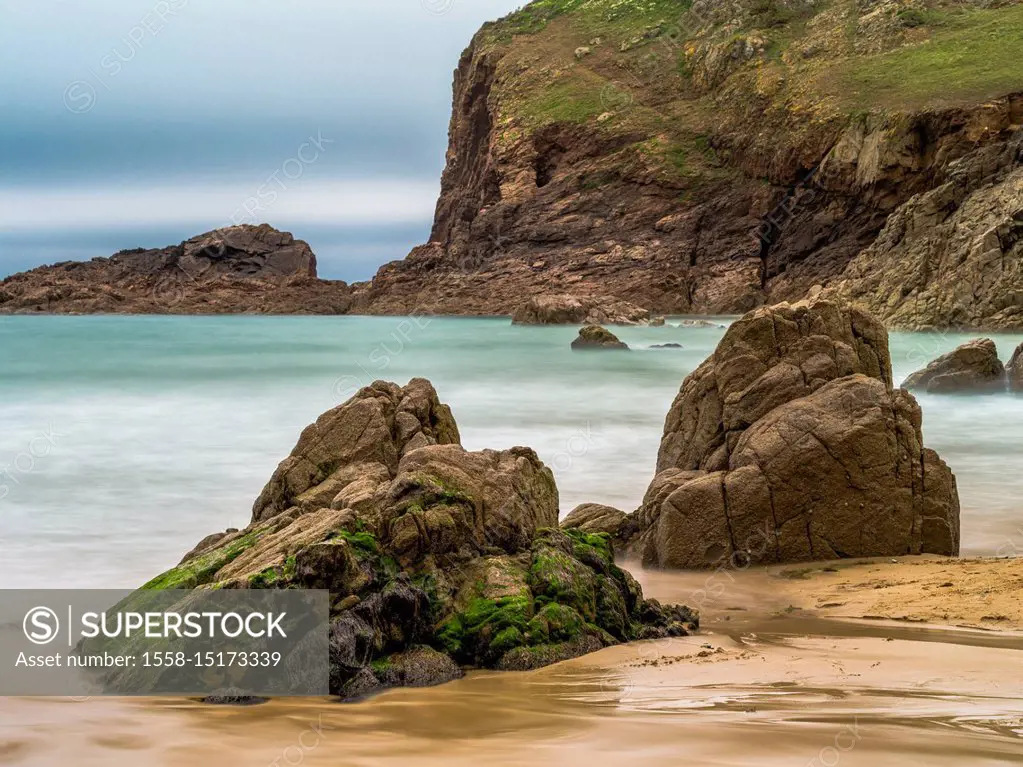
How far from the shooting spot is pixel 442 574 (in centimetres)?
659

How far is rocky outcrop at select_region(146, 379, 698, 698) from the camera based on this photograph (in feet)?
19.5

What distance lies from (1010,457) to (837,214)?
56.0 meters

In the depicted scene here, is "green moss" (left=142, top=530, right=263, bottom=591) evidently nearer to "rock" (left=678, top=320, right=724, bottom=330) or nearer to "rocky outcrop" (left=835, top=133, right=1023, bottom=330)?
"rocky outcrop" (left=835, top=133, right=1023, bottom=330)

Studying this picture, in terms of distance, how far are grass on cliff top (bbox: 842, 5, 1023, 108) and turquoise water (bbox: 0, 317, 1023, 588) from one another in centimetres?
2872

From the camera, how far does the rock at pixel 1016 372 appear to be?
21.7 meters

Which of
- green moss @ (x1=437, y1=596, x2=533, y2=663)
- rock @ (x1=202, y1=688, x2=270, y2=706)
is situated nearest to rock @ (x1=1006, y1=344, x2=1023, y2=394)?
green moss @ (x1=437, y1=596, x2=533, y2=663)

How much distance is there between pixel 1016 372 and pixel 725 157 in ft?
206

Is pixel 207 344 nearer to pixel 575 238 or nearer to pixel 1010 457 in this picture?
pixel 575 238

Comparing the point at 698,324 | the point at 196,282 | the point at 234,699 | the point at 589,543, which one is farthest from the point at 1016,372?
the point at 196,282

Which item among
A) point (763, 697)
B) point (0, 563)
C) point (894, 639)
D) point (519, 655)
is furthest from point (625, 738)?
point (0, 563)

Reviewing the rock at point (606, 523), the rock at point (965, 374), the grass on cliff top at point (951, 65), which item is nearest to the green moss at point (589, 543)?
the rock at point (606, 523)

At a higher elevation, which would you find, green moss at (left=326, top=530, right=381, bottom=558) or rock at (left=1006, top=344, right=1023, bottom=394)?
rock at (left=1006, top=344, right=1023, bottom=394)

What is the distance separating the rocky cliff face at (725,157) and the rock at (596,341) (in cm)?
1499

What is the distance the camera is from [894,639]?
6.50 m
